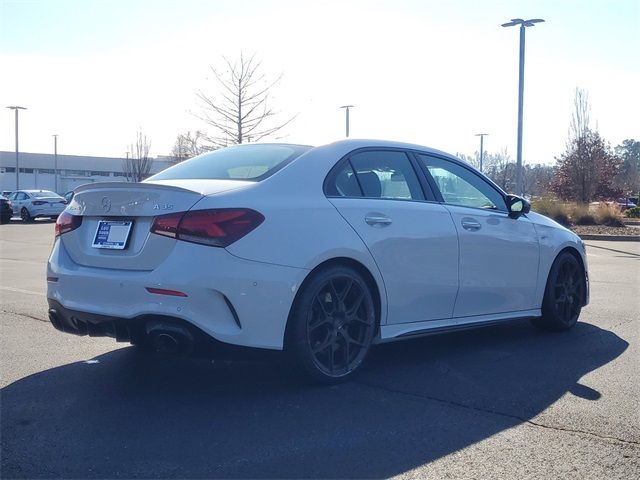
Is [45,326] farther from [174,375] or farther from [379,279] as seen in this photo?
[379,279]

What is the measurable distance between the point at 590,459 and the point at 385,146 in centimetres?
274

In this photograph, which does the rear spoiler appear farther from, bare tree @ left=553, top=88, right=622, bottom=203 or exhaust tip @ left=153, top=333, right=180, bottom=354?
bare tree @ left=553, top=88, right=622, bottom=203

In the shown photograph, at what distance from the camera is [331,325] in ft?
15.8

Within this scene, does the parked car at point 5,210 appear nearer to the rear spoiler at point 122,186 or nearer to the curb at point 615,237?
the curb at point 615,237

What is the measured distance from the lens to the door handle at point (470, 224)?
19.2 ft

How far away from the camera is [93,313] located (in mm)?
4516

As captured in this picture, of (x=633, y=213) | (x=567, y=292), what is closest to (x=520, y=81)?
(x=633, y=213)

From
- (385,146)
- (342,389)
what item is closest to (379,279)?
(342,389)

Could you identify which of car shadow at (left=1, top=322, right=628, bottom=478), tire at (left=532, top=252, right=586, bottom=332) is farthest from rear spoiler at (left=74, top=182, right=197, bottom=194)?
tire at (left=532, top=252, right=586, bottom=332)

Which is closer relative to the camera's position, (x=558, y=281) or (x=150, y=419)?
(x=150, y=419)

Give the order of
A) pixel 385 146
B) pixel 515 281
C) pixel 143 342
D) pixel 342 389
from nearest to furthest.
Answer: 1. pixel 143 342
2. pixel 342 389
3. pixel 385 146
4. pixel 515 281

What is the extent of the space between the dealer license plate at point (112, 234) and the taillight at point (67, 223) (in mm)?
240

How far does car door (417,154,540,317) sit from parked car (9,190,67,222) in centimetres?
3108

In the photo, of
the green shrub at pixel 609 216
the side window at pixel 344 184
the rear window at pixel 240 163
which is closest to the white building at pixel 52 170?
the green shrub at pixel 609 216
